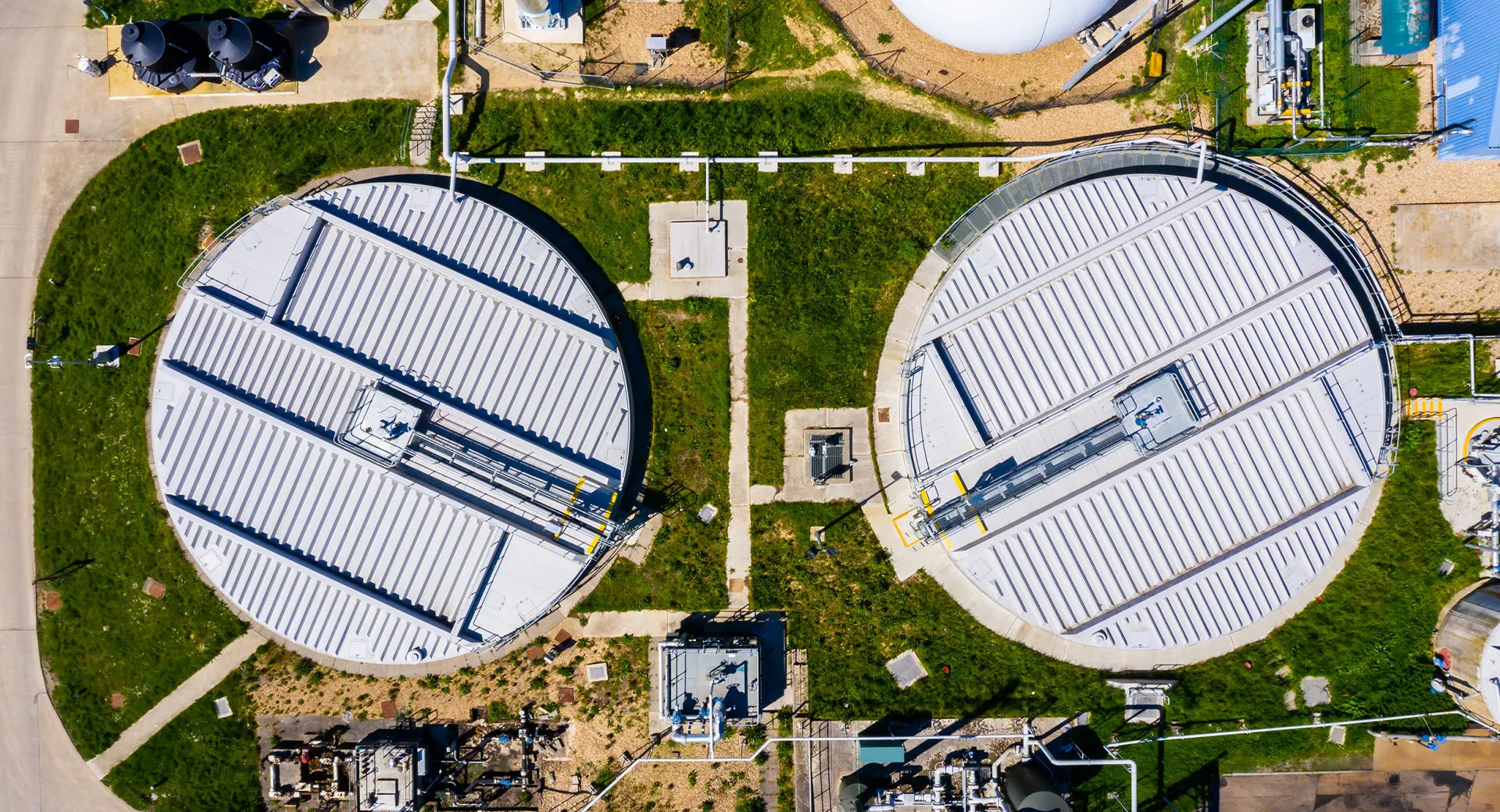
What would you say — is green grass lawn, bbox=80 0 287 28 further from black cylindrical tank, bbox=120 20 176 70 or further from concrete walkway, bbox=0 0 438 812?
black cylindrical tank, bbox=120 20 176 70

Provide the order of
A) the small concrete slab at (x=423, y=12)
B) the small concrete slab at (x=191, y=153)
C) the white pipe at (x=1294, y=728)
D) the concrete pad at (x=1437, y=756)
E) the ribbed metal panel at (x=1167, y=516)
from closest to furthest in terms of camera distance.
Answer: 1. the ribbed metal panel at (x=1167, y=516)
2. the white pipe at (x=1294, y=728)
3. the concrete pad at (x=1437, y=756)
4. the small concrete slab at (x=191, y=153)
5. the small concrete slab at (x=423, y=12)

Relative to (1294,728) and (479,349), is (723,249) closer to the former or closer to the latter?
(479,349)

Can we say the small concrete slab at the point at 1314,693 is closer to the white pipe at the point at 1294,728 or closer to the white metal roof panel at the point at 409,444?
the white pipe at the point at 1294,728

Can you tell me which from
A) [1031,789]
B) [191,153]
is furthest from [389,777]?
[191,153]

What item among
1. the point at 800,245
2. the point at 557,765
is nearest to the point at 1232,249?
the point at 800,245

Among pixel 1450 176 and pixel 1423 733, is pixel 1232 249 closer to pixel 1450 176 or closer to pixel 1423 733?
pixel 1450 176

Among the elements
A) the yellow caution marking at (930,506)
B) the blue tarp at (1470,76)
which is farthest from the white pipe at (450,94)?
the blue tarp at (1470,76)
